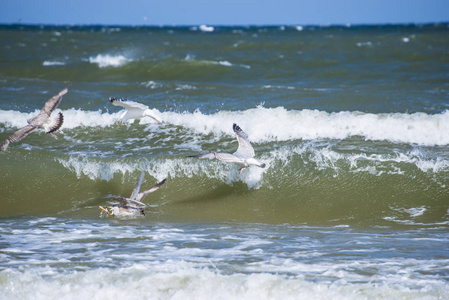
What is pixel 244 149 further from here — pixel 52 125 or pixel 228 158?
pixel 52 125

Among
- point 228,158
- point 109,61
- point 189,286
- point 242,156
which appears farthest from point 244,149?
point 109,61

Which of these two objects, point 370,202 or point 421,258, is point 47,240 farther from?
point 370,202

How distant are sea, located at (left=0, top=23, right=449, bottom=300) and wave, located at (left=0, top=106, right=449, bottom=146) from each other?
4 cm

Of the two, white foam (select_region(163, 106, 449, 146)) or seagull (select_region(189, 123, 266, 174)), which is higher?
white foam (select_region(163, 106, 449, 146))

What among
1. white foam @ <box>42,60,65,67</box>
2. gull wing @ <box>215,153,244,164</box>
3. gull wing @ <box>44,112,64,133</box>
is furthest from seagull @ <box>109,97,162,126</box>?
white foam @ <box>42,60,65,67</box>

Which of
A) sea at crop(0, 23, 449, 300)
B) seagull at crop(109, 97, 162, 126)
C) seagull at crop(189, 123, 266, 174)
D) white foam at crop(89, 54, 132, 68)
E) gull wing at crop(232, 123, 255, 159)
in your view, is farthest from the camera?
white foam at crop(89, 54, 132, 68)

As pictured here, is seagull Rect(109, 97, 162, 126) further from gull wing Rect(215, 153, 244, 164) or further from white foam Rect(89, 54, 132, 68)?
white foam Rect(89, 54, 132, 68)

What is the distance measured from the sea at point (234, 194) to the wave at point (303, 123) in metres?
0.04

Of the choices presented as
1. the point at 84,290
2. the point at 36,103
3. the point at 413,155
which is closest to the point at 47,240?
the point at 84,290

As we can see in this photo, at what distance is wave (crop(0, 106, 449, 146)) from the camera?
33.0 feet

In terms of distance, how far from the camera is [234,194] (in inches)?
322

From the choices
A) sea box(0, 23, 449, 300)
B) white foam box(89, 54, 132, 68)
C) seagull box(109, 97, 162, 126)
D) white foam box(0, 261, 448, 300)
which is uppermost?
white foam box(89, 54, 132, 68)

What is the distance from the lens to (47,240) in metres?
5.94

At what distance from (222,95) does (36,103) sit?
4459 mm
